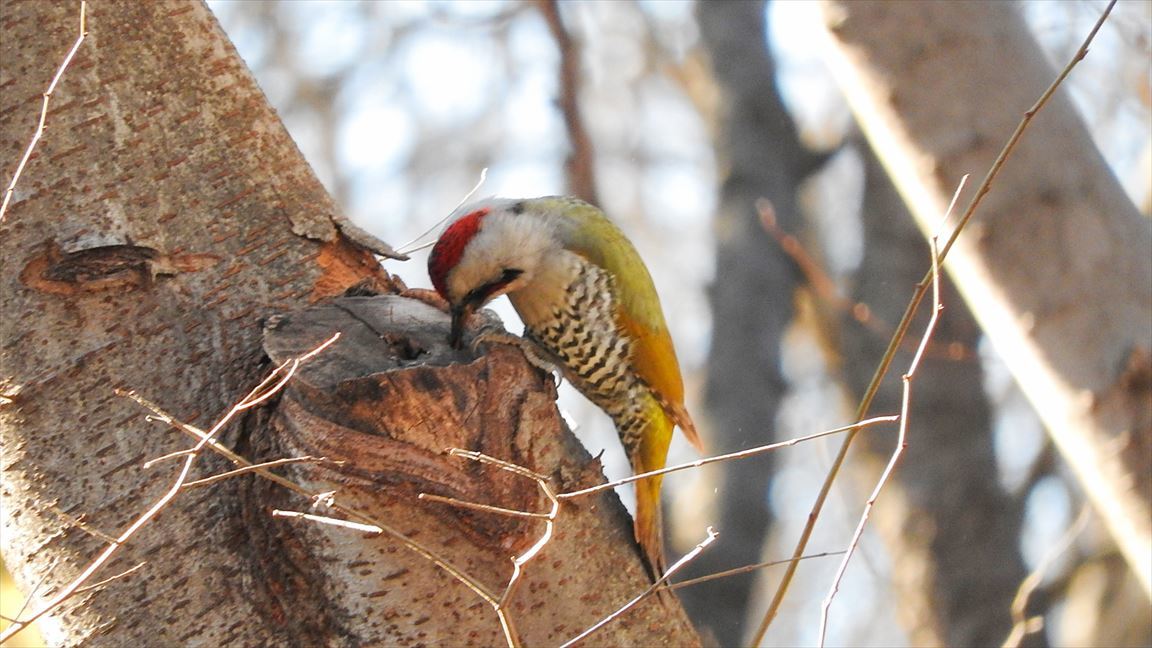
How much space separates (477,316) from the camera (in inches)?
121

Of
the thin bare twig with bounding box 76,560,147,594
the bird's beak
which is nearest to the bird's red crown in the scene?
the bird's beak

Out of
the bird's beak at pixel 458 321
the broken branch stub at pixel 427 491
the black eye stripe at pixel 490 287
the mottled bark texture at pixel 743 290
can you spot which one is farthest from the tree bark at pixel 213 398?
the mottled bark texture at pixel 743 290

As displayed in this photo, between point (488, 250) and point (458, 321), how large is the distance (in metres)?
0.76

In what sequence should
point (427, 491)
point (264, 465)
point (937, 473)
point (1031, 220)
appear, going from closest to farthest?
1. point (264, 465)
2. point (427, 491)
3. point (1031, 220)
4. point (937, 473)

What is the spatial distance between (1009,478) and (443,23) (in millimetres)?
5724

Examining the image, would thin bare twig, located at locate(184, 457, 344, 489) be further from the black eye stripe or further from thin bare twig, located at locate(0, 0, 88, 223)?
the black eye stripe

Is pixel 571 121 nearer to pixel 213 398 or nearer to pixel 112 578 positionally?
pixel 213 398

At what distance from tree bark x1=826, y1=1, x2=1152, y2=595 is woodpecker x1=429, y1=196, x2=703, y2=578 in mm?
1271

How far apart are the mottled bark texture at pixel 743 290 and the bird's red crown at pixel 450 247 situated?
2589mm

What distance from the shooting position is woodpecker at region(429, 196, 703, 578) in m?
3.84

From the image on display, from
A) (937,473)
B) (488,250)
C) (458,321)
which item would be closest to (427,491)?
(458,321)

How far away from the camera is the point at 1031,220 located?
8.72 ft

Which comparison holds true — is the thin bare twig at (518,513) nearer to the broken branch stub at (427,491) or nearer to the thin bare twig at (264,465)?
the broken branch stub at (427,491)

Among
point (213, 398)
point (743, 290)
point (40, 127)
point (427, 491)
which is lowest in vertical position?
point (743, 290)
